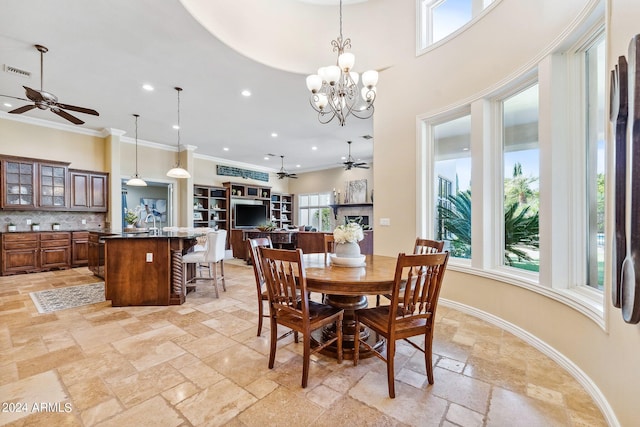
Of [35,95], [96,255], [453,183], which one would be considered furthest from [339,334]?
[96,255]

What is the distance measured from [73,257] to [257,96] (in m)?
5.36

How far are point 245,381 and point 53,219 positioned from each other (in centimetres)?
683

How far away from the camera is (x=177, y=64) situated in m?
3.80

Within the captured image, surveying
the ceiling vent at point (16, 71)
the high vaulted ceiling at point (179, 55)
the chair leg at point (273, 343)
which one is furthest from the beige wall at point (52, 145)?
the chair leg at point (273, 343)

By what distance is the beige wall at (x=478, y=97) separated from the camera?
1.58 metres

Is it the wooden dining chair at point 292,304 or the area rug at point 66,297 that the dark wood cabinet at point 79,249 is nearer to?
the area rug at point 66,297

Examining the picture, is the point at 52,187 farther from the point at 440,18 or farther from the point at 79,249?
the point at 440,18

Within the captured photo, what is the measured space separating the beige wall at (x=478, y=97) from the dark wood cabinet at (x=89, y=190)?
6.34 meters

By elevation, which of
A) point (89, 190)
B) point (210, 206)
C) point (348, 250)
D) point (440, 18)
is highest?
point (440, 18)

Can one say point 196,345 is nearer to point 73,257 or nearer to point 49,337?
point 49,337

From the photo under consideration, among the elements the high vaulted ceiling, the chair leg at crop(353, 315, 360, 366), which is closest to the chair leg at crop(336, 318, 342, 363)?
the chair leg at crop(353, 315, 360, 366)

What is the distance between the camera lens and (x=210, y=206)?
873cm

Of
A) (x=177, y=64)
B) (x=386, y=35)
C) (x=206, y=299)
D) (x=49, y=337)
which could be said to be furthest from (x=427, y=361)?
(x=177, y=64)

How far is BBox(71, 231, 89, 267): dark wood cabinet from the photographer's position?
19.6ft
